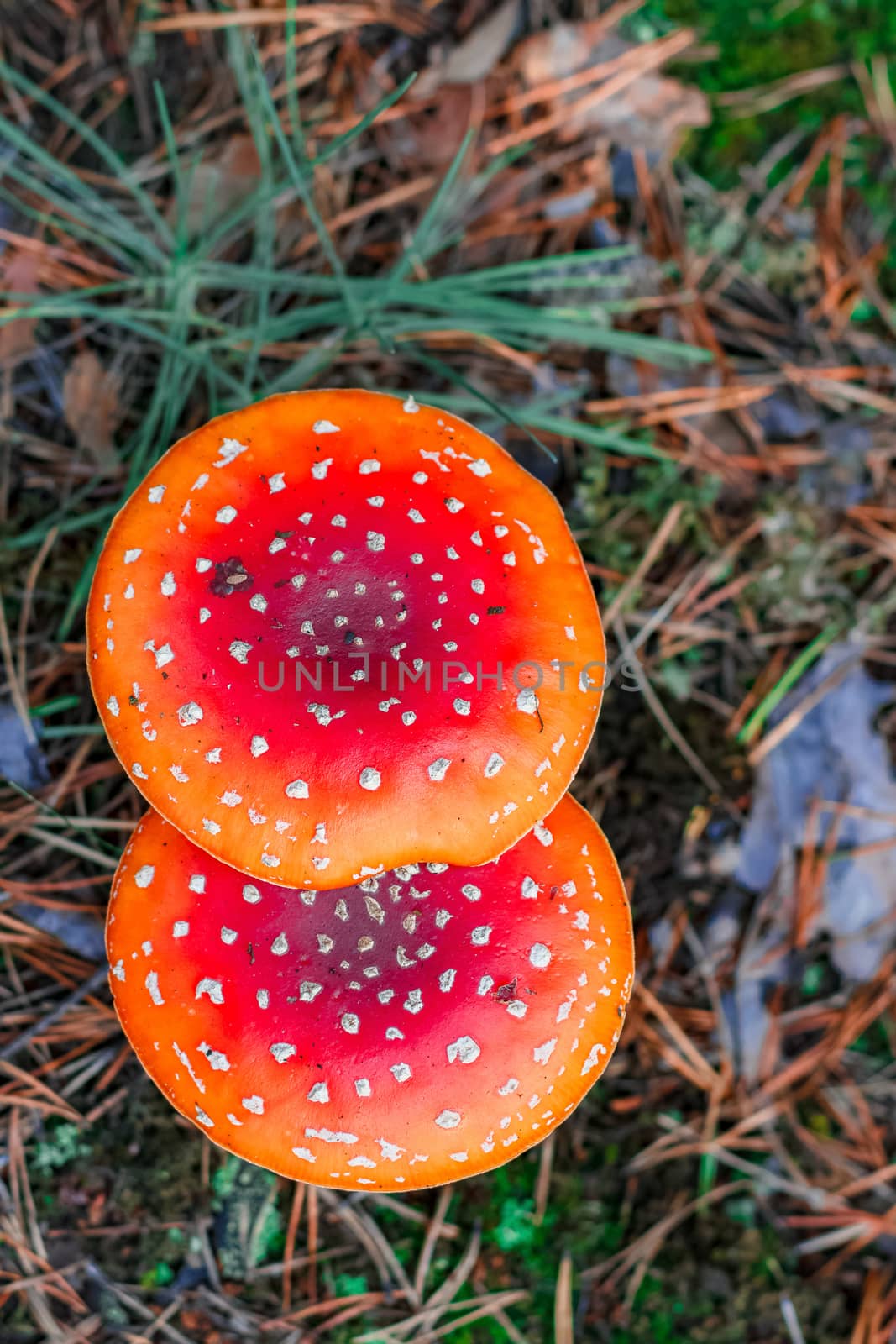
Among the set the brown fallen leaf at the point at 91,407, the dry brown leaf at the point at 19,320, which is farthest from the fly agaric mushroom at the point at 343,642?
the dry brown leaf at the point at 19,320

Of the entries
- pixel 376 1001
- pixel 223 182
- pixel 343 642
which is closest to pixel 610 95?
pixel 223 182

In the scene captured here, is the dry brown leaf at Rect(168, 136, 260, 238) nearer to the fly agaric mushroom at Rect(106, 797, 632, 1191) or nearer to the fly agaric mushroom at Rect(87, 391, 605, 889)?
the fly agaric mushroom at Rect(87, 391, 605, 889)

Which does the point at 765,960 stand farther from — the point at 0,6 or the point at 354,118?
the point at 0,6

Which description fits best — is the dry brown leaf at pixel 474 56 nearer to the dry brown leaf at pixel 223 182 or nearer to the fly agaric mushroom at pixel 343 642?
→ the dry brown leaf at pixel 223 182

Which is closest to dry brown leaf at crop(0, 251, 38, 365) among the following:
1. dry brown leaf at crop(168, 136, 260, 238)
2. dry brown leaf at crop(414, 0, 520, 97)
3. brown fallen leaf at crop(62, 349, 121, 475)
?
brown fallen leaf at crop(62, 349, 121, 475)

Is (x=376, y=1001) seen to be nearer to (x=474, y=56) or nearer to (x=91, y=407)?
(x=91, y=407)

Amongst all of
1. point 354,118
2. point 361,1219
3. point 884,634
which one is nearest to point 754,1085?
point 361,1219
